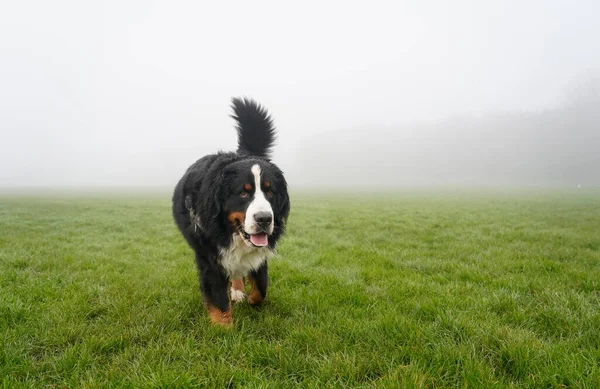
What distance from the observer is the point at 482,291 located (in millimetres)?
4035

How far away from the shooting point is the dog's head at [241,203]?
2986mm

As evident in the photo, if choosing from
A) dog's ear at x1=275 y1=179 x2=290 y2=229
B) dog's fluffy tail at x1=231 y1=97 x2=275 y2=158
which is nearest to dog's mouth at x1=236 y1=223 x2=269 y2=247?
dog's ear at x1=275 y1=179 x2=290 y2=229

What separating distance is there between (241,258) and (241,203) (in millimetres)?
705

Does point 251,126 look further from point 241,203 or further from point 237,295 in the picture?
point 237,295

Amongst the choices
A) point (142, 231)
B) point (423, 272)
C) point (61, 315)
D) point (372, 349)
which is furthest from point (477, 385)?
point (142, 231)

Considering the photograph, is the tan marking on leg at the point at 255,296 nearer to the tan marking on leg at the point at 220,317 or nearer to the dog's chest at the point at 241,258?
the dog's chest at the point at 241,258

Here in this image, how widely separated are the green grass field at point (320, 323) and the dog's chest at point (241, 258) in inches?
20.5

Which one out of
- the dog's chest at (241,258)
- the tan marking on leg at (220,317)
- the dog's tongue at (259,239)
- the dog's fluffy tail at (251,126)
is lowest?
the tan marking on leg at (220,317)

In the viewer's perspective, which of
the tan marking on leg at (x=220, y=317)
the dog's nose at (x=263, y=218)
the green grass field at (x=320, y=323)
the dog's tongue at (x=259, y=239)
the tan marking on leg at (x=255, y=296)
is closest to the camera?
the green grass field at (x=320, y=323)

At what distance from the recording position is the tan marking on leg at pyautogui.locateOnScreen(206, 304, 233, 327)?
320 cm

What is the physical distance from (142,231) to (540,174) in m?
210

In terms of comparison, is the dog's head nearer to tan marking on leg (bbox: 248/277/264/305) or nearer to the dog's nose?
the dog's nose

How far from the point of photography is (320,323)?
3178 mm

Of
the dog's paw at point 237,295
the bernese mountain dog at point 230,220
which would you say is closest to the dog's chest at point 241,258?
the bernese mountain dog at point 230,220
